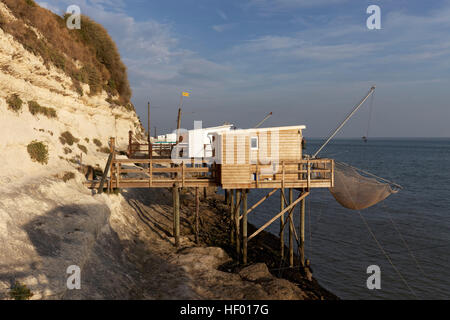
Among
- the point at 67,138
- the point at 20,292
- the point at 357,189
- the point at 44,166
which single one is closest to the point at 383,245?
the point at 357,189

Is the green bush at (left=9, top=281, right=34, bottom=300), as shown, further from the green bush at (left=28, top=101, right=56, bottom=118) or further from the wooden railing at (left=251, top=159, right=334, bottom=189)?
the green bush at (left=28, top=101, right=56, bottom=118)

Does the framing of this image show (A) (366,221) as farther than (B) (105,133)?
No

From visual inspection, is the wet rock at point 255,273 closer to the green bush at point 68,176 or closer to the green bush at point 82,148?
the green bush at point 68,176

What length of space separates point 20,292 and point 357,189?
644 inches

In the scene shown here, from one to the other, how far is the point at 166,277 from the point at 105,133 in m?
22.4

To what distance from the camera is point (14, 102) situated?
64.1 feet

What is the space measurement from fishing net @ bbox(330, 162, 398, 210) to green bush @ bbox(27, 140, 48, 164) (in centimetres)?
1760

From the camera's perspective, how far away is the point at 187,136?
101 feet

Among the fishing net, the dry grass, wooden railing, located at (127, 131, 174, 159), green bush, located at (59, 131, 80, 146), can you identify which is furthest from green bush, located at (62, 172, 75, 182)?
the fishing net

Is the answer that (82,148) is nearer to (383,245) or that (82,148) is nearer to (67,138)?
(67,138)

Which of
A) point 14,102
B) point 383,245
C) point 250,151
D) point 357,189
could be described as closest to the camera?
point 250,151
